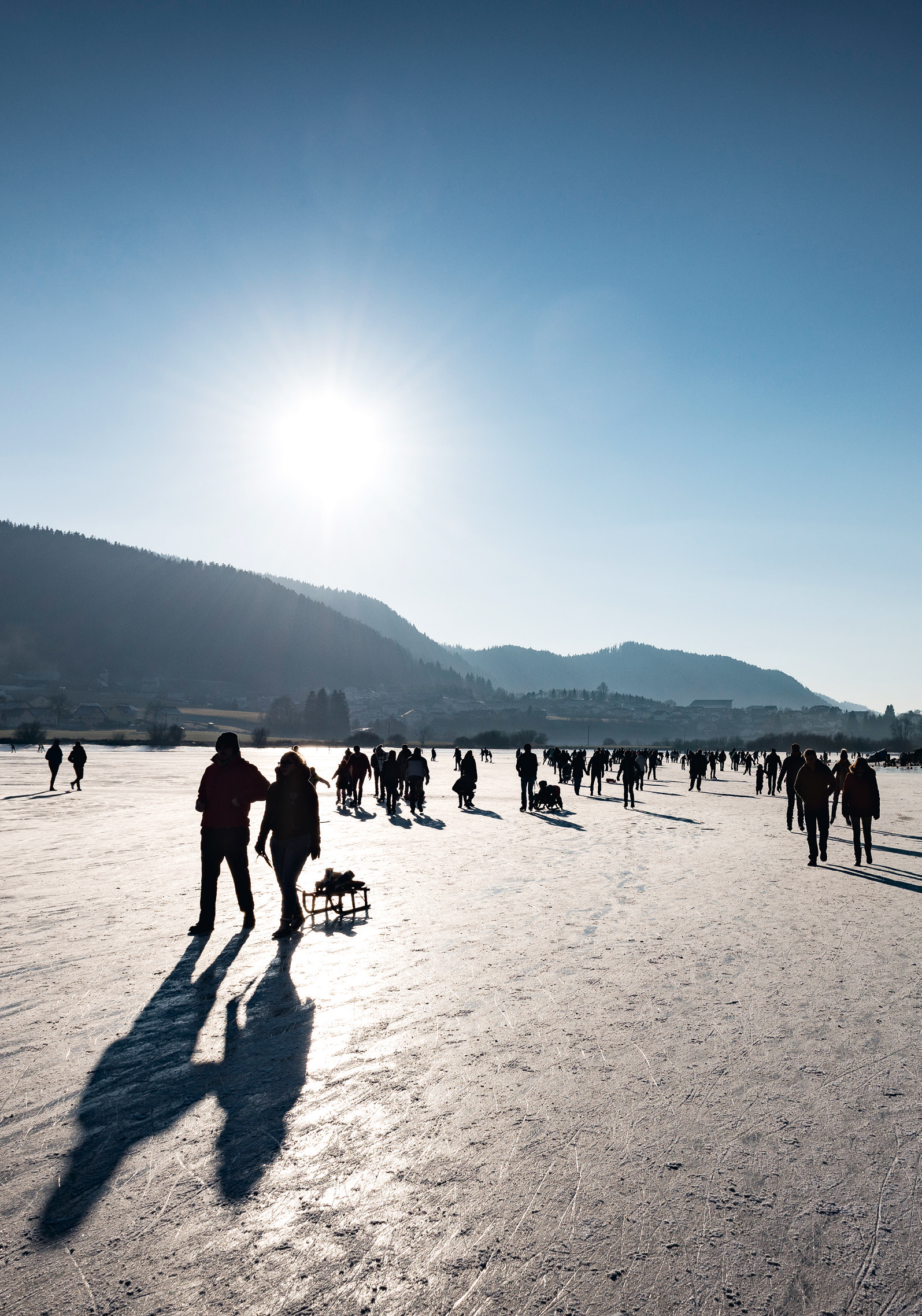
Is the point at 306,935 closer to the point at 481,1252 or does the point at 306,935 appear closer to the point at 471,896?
the point at 471,896

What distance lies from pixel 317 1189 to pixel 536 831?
13028mm

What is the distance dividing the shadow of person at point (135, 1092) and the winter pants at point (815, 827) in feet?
33.6

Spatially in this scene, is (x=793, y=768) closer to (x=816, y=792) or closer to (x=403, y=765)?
(x=816, y=792)

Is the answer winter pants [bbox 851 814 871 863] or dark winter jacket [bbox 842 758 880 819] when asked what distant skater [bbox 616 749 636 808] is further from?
dark winter jacket [bbox 842 758 880 819]

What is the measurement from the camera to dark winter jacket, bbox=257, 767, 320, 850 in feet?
23.5

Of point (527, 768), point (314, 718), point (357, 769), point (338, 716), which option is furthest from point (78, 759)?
point (338, 716)

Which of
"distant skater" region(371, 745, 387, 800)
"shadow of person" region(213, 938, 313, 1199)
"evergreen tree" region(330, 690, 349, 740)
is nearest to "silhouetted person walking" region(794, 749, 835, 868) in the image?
"shadow of person" region(213, 938, 313, 1199)

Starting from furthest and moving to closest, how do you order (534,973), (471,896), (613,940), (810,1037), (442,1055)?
(471,896)
(613,940)
(534,973)
(810,1037)
(442,1055)

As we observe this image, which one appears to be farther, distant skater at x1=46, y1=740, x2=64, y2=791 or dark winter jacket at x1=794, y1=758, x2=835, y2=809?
distant skater at x1=46, y1=740, x2=64, y2=791

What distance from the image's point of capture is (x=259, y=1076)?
4152mm

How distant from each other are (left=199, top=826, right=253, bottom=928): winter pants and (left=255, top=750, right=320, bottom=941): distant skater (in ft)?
0.64

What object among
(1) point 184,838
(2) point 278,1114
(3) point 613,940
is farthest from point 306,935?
(1) point 184,838

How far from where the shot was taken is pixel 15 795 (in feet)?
67.2

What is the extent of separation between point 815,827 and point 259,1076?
10.8m
